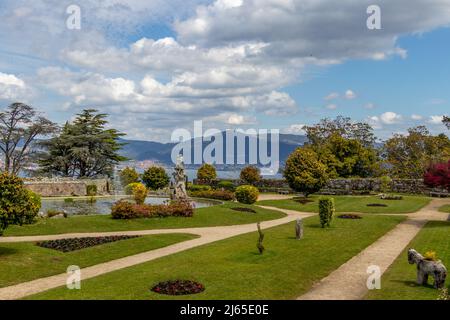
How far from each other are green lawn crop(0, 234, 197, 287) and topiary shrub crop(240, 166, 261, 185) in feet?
144

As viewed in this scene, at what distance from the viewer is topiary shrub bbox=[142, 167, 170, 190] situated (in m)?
56.6

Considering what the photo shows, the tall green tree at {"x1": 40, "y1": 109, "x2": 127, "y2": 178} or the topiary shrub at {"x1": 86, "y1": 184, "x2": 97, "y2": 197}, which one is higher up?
the tall green tree at {"x1": 40, "y1": 109, "x2": 127, "y2": 178}

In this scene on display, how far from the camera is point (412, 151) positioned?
71188 millimetres

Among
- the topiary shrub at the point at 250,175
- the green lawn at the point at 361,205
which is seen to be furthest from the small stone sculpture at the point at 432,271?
the topiary shrub at the point at 250,175

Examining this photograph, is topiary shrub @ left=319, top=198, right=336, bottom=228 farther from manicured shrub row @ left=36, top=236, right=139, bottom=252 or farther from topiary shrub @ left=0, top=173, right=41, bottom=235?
topiary shrub @ left=0, top=173, right=41, bottom=235

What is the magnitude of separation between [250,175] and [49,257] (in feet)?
163

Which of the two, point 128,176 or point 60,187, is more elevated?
point 128,176

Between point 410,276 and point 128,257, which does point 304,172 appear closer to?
point 128,257

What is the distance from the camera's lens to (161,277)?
633 inches

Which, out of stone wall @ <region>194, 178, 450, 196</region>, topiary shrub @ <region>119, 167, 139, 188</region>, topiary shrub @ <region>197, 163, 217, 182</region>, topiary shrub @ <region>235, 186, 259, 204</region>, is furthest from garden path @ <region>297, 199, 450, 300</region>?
topiary shrub @ <region>197, 163, 217, 182</region>

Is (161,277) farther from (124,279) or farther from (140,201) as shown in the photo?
(140,201)

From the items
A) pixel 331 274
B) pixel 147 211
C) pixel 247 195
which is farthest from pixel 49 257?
pixel 247 195

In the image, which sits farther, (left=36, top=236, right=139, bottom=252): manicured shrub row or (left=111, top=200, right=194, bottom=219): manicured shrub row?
(left=111, top=200, right=194, bottom=219): manicured shrub row
